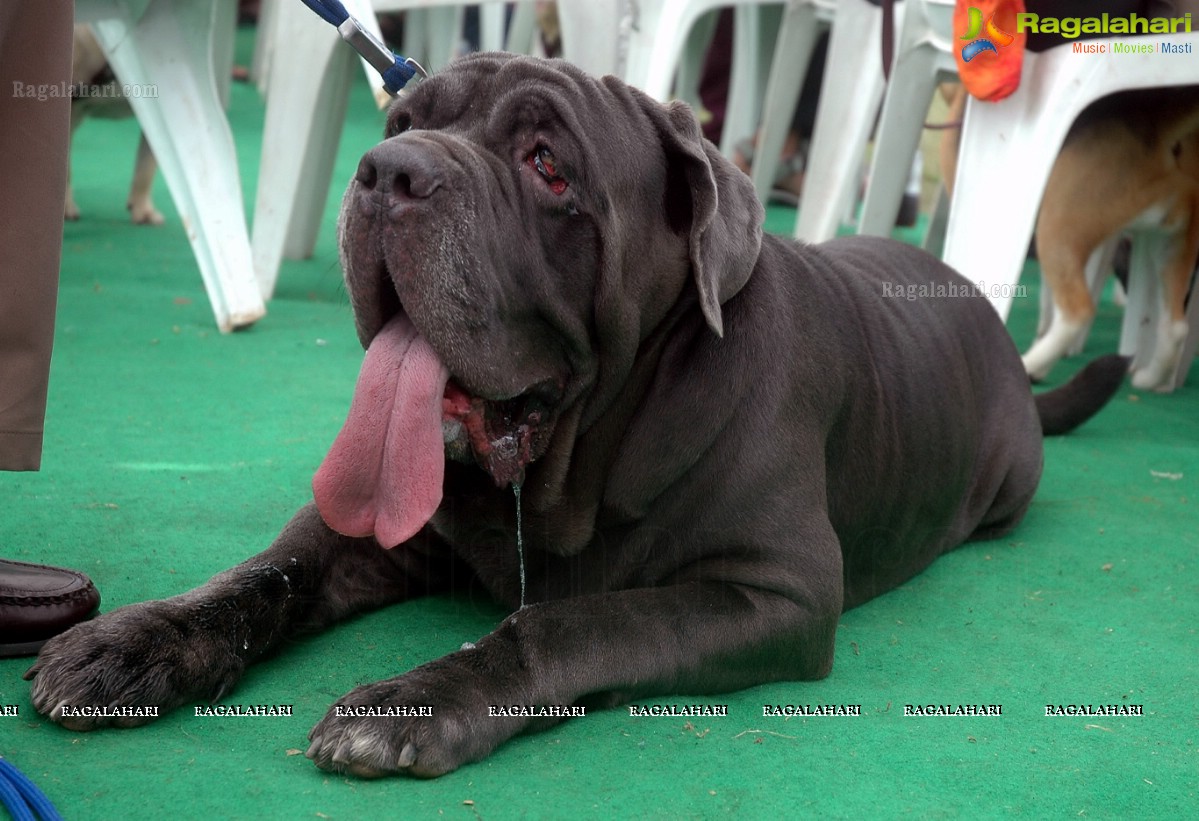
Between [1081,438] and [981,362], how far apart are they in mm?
1101

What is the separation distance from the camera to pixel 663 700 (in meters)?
2.17

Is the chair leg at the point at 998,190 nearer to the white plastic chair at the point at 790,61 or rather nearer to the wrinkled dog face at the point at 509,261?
the wrinkled dog face at the point at 509,261

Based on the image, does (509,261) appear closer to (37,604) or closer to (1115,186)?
(37,604)

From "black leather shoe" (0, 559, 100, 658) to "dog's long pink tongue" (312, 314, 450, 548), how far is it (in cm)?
53

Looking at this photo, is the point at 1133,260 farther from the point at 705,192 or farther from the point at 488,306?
the point at 488,306

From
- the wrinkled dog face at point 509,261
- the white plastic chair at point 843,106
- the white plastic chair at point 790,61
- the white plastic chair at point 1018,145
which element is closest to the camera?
the wrinkled dog face at point 509,261

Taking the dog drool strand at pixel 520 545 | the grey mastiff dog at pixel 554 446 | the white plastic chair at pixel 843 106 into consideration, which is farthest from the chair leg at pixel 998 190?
the dog drool strand at pixel 520 545

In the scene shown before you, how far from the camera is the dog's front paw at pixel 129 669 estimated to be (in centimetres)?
193

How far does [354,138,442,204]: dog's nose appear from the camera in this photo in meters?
1.99

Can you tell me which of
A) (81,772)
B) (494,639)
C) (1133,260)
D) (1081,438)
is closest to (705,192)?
(494,639)

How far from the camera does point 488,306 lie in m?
2.06

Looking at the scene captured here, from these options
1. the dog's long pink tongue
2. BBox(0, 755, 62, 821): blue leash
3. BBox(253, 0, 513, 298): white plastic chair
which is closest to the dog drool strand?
the dog's long pink tongue

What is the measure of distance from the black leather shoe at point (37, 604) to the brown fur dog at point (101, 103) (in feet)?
11.3

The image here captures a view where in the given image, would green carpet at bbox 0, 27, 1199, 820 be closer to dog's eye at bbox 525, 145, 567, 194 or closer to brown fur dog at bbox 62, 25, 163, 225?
dog's eye at bbox 525, 145, 567, 194
